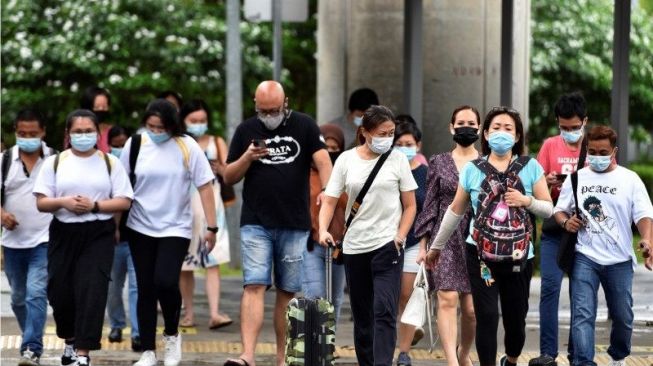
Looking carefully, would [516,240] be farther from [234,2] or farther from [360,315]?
[234,2]

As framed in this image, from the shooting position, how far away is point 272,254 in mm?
11641

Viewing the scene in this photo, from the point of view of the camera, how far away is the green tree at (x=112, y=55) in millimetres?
24891

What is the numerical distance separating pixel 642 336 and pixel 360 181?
3.52m

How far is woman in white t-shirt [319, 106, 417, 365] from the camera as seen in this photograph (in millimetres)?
10719

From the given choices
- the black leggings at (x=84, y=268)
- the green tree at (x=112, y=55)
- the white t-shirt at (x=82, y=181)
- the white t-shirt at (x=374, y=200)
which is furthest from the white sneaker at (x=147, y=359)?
the green tree at (x=112, y=55)

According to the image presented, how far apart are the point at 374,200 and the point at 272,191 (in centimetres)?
99

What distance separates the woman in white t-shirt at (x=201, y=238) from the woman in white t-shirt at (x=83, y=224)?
197cm

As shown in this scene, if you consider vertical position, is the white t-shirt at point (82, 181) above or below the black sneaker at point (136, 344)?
above

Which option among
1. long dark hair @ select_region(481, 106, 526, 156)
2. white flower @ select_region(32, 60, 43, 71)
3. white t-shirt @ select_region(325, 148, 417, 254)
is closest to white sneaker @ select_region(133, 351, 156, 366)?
white t-shirt @ select_region(325, 148, 417, 254)

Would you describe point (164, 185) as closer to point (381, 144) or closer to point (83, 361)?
point (83, 361)

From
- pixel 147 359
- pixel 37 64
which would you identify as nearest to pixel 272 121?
pixel 147 359

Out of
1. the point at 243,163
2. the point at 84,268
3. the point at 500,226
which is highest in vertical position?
the point at 243,163

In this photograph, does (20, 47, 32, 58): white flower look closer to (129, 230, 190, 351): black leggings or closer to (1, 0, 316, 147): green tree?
(1, 0, 316, 147): green tree

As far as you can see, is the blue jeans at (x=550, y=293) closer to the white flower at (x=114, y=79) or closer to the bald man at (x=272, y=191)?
the bald man at (x=272, y=191)
